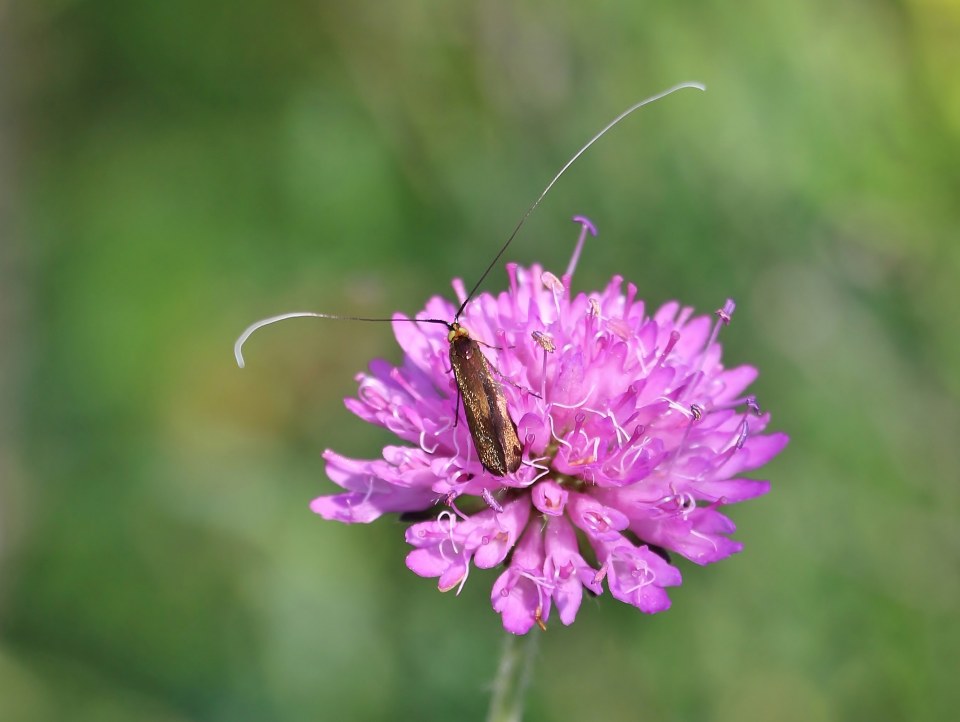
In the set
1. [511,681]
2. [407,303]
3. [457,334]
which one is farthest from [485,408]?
[407,303]

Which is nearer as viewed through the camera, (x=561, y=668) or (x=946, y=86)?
(x=561, y=668)

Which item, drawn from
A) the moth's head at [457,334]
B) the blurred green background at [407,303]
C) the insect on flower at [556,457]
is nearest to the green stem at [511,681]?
the insect on flower at [556,457]

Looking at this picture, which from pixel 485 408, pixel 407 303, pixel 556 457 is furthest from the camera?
pixel 407 303

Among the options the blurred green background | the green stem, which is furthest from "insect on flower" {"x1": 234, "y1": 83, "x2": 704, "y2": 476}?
the blurred green background

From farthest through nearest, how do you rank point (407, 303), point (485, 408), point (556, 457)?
point (407, 303), point (556, 457), point (485, 408)

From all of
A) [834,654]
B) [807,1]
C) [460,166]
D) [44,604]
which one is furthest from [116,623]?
[807,1]

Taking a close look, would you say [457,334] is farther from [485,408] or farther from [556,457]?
[556,457]

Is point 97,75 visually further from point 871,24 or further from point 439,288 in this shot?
point 871,24

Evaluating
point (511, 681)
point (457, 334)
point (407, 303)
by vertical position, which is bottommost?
point (511, 681)
